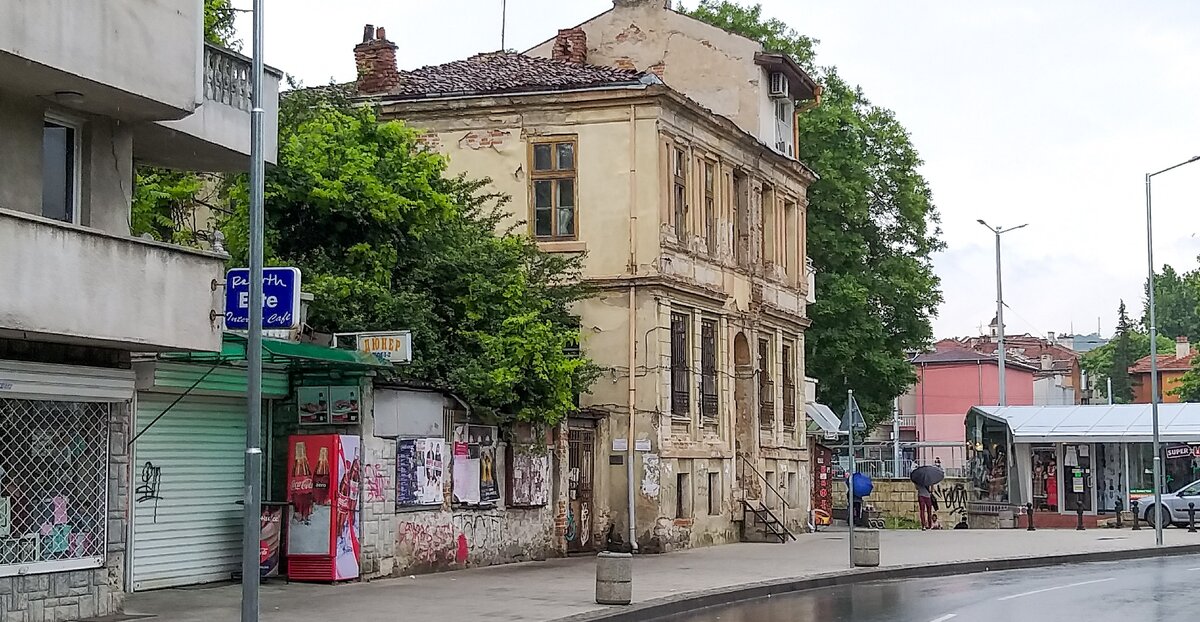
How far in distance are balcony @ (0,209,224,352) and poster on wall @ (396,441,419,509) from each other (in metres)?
5.78

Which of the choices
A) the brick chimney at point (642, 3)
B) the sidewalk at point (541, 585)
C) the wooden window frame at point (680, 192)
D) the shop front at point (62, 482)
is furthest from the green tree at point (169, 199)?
the brick chimney at point (642, 3)

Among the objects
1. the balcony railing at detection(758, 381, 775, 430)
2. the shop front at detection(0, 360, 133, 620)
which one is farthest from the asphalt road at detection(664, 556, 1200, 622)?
the balcony railing at detection(758, 381, 775, 430)

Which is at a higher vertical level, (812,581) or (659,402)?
(659,402)

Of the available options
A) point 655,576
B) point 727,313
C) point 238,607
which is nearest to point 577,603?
point 238,607

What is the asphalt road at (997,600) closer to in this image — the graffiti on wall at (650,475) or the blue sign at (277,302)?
the blue sign at (277,302)

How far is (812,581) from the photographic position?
24.4 metres

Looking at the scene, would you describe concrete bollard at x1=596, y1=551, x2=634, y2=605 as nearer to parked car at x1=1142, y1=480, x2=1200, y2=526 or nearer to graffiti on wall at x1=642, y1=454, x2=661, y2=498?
graffiti on wall at x1=642, y1=454, x2=661, y2=498

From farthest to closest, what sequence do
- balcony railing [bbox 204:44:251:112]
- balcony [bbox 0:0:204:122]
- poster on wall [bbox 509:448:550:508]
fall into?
poster on wall [bbox 509:448:550:508]
balcony railing [bbox 204:44:251:112]
balcony [bbox 0:0:204:122]

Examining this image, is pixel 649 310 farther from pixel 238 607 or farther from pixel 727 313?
pixel 238 607

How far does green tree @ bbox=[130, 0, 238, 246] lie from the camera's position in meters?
26.1

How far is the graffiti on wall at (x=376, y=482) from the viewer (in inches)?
874

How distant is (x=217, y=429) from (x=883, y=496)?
3504 centimetres

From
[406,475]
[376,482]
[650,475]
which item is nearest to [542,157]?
[650,475]

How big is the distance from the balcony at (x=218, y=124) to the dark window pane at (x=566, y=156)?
1344 cm
